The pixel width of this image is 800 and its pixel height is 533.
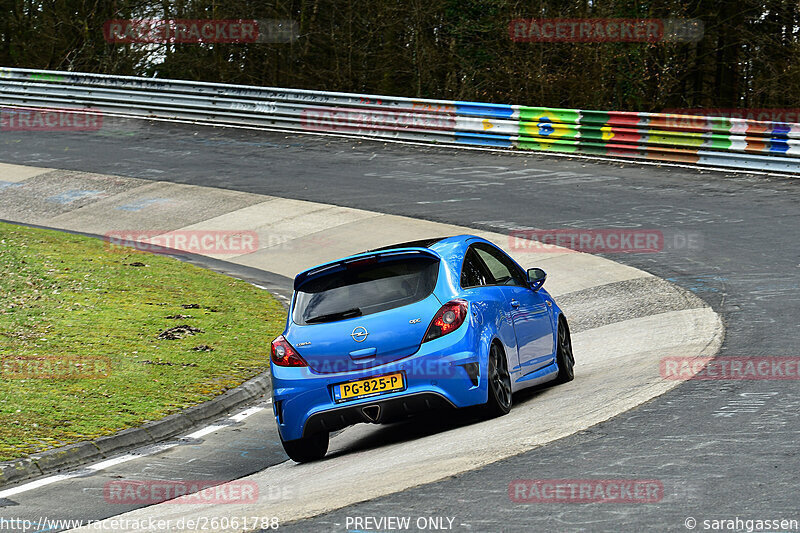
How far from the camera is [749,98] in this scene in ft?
105

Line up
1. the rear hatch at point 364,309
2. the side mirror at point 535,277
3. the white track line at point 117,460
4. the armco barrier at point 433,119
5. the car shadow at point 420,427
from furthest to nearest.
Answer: the armco barrier at point 433,119 < the side mirror at point 535,277 < the car shadow at point 420,427 < the rear hatch at point 364,309 < the white track line at point 117,460

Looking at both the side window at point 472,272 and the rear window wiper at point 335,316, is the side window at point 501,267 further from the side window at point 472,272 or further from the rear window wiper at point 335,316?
the rear window wiper at point 335,316

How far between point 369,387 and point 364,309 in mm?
617

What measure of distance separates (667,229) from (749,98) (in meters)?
16.4

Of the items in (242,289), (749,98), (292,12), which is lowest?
(242,289)

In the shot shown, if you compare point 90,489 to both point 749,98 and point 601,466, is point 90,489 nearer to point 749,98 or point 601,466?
point 601,466

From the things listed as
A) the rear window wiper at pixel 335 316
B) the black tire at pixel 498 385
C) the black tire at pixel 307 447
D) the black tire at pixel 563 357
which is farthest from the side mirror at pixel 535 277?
the black tire at pixel 307 447

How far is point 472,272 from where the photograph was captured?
878 centimetres

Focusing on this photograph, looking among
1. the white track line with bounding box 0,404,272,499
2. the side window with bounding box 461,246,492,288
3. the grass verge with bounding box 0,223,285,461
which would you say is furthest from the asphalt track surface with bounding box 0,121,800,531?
the grass verge with bounding box 0,223,285,461

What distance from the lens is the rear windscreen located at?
27.0 feet

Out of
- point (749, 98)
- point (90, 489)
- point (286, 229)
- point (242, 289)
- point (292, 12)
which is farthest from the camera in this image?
point (292, 12)

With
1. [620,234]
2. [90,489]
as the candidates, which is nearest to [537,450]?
[90,489]

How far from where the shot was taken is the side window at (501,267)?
939 centimetres

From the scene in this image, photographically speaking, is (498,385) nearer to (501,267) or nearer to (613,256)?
(501,267)
